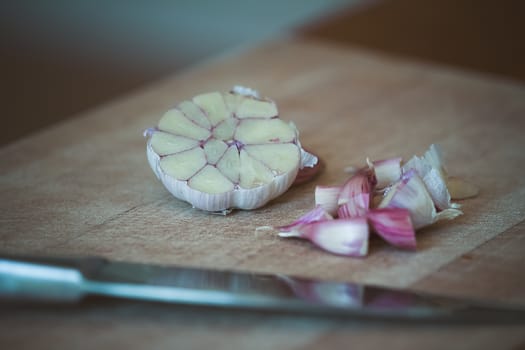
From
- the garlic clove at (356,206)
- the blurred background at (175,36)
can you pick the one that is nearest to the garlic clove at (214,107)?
the garlic clove at (356,206)

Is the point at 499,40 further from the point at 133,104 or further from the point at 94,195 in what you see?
the point at 94,195

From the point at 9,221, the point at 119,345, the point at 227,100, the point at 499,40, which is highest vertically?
the point at 499,40

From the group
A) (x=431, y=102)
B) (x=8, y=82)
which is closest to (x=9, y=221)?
(x=431, y=102)

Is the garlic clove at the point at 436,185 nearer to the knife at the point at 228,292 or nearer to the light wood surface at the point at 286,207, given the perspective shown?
the light wood surface at the point at 286,207

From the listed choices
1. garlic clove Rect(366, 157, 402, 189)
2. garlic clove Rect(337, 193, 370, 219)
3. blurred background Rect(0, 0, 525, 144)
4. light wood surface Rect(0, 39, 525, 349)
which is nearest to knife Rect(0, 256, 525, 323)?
light wood surface Rect(0, 39, 525, 349)

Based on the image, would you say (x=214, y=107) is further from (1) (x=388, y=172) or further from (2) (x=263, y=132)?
(1) (x=388, y=172)

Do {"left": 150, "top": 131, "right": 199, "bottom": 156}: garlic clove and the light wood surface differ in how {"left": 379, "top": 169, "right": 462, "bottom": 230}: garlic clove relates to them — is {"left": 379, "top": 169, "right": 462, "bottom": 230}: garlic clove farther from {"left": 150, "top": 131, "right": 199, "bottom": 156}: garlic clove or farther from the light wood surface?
{"left": 150, "top": 131, "right": 199, "bottom": 156}: garlic clove
